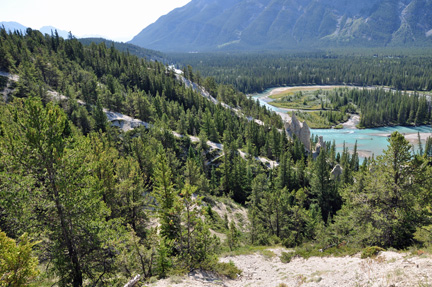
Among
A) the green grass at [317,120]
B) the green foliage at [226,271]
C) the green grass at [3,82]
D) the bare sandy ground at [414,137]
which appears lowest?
the bare sandy ground at [414,137]

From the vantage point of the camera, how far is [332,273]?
18.7 meters

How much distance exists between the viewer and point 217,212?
5153 centimetres

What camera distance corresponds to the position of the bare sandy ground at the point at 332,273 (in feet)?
47.7

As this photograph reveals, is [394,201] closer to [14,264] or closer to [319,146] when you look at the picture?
[14,264]

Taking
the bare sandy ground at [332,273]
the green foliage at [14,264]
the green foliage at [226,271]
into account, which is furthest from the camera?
the green foliage at [226,271]

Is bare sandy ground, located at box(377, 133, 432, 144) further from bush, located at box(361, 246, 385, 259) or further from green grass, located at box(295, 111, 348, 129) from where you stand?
bush, located at box(361, 246, 385, 259)

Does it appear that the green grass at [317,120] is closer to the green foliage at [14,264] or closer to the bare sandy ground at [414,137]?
the bare sandy ground at [414,137]

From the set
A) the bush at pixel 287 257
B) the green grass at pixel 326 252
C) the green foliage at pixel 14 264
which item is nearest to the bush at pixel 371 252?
the green grass at pixel 326 252

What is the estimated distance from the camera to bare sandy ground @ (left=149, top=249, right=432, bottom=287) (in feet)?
47.7

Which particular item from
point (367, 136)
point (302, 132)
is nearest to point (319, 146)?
point (302, 132)

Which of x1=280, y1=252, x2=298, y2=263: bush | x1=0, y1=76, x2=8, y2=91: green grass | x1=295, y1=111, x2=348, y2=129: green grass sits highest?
x1=0, y1=76, x2=8, y2=91: green grass

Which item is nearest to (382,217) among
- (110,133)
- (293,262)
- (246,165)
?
(293,262)

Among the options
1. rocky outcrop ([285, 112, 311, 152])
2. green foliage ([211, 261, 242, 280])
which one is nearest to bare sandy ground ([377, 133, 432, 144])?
rocky outcrop ([285, 112, 311, 152])

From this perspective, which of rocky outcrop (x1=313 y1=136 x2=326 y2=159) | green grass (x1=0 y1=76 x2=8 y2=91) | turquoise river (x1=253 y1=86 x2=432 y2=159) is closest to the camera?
green grass (x1=0 y1=76 x2=8 y2=91)
